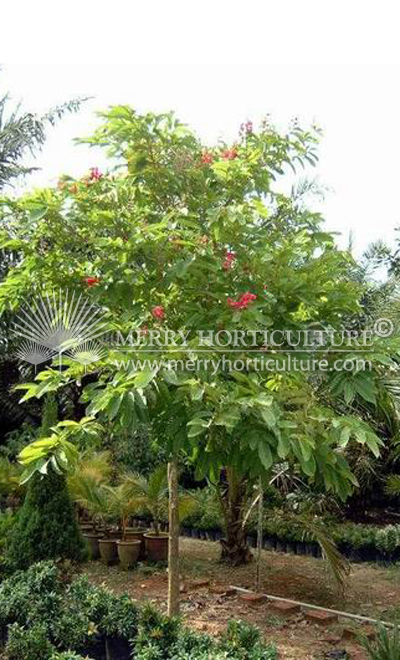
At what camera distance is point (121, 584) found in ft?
23.5

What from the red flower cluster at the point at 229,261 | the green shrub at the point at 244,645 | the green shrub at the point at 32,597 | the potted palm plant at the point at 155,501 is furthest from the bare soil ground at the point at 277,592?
the red flower cluster at the point at 229,261

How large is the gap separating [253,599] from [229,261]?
346cm

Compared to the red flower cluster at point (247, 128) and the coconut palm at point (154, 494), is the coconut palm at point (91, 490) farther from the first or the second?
the red flower cluster at point (247, 128)

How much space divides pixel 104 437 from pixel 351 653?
22.7 feet

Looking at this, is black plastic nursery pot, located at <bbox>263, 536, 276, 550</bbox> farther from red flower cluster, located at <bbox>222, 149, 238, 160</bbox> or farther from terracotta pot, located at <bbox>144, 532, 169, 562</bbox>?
red flower cluster, located at <bbox>222, 149, 238, 160</bbox>

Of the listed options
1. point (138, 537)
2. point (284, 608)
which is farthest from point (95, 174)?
point (138, 537)

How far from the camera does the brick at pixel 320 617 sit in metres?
5.62

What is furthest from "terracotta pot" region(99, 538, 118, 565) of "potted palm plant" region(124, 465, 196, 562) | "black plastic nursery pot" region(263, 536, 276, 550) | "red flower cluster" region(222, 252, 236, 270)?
"red flower cluster" region(222, 252, 236, 270)

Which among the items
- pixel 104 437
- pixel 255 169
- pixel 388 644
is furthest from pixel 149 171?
pixel 104 437

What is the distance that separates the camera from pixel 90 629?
442 cm

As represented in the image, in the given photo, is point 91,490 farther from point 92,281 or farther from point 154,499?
point 92,281

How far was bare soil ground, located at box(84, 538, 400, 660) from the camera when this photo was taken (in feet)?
17.5

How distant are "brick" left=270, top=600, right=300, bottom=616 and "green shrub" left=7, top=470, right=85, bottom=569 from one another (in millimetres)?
2156

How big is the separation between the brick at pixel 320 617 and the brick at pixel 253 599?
499mm
